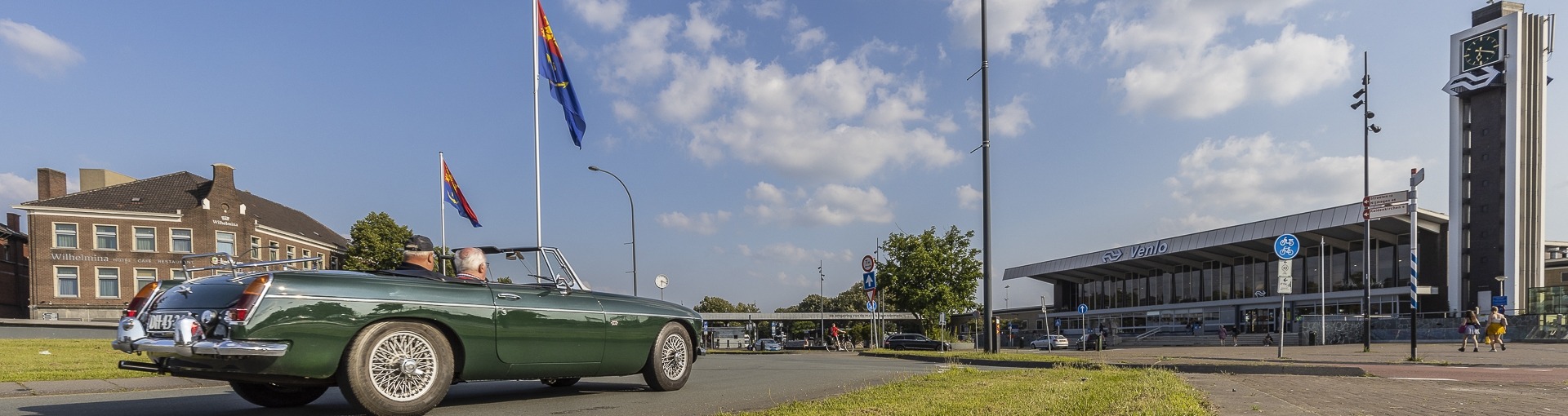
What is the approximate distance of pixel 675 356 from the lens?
26.5ft

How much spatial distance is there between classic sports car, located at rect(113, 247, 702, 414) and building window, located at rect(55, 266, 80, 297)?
52788 millimetres

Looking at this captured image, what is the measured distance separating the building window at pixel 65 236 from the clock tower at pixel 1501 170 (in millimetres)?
74450

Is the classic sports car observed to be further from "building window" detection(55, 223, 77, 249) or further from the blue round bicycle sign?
"building window" detection(55, 223, 77, 249)

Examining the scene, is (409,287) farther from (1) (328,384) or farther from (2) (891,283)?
(2) (891,283)

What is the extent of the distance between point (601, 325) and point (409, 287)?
170cm

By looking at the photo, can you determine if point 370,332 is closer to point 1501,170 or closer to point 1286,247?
point 1286,247

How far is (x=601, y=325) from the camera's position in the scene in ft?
23.4

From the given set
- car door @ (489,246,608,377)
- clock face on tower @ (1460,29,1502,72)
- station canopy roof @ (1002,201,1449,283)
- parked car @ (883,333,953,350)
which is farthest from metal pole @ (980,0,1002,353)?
clock face on tower @ (1460,29,1502,72)

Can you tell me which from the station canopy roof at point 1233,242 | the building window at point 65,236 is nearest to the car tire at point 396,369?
the station canopy roof at point 1233,242

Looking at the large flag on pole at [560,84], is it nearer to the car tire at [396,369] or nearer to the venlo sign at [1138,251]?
the car tire at [396,369]

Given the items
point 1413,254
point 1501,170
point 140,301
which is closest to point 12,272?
point 140,301

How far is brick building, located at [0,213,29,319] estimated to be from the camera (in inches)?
1934

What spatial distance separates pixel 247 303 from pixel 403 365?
100 centimetres

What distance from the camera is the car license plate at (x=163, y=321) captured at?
525 centimetres
